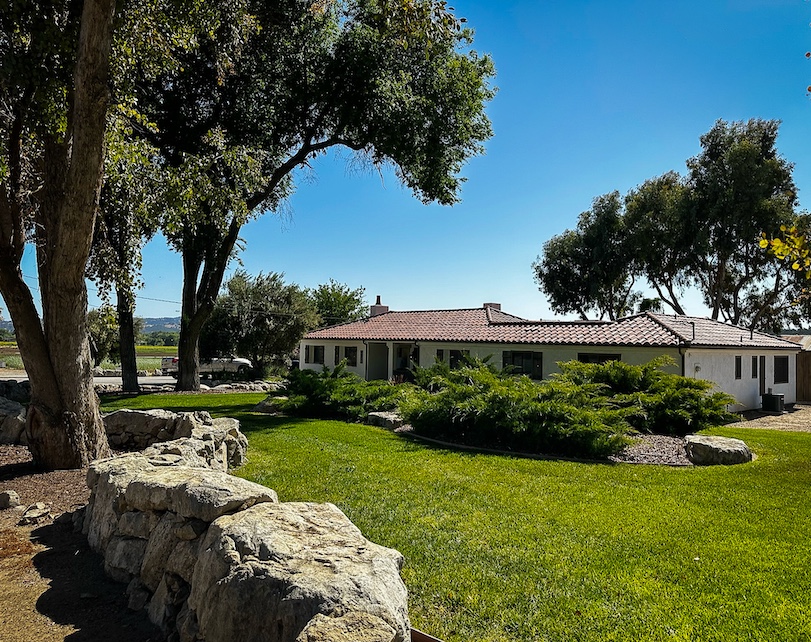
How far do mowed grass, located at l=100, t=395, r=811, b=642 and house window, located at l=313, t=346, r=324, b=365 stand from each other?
75.0ft

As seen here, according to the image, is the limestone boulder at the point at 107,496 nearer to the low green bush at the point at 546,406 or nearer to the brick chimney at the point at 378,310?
the low green bush at the point at 546,406

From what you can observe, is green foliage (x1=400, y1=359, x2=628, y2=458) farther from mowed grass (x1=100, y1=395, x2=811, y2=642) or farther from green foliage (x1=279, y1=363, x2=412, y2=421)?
green foliage (x1=279, y1=363, x2=412, y2=421)

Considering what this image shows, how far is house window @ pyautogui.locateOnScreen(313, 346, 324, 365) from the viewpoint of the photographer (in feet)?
108

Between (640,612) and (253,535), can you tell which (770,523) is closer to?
(640,612)

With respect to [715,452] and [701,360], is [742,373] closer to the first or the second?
[701,360]

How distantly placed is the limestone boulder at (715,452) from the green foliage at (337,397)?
737 centimetres

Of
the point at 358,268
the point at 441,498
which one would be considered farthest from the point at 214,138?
the point at 358,268

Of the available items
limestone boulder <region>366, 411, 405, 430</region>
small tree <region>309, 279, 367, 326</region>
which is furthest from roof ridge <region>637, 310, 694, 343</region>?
small tree <region>309, 279, 367, 326</region>

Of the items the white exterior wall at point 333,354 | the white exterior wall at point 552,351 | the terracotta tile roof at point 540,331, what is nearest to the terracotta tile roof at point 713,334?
the terracotta tile roof at point 540,331

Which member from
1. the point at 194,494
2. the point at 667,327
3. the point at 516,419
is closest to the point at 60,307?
the point at 194,494

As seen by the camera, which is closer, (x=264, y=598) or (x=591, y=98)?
(x=264, y=598)

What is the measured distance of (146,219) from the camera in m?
8.84

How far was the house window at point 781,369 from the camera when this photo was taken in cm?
2289

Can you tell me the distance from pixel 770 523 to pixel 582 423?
13.7ft
